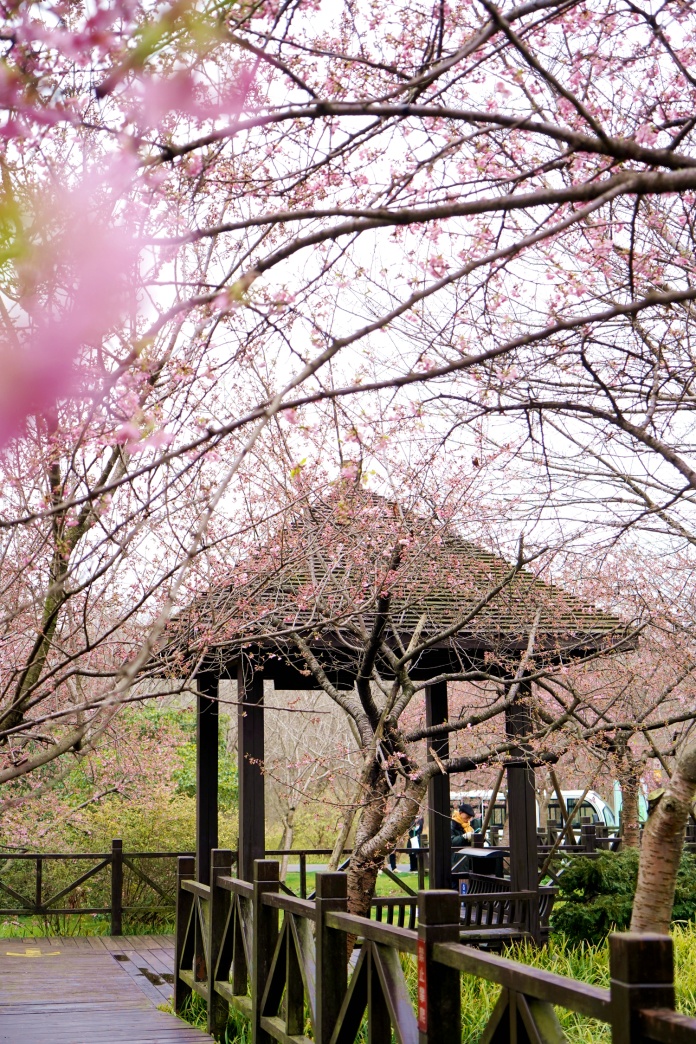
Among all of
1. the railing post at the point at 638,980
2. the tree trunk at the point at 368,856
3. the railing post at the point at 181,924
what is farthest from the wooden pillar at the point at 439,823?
the railing post at the point at 638,980

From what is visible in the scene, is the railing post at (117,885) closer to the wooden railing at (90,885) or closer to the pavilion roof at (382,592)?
the wooden railing at (90,885)

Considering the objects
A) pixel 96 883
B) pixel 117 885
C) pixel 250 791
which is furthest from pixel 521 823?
pixel 96 883

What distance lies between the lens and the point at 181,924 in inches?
326

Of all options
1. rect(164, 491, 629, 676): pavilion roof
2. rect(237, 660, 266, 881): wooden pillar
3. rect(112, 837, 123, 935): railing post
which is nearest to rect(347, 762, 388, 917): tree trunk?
rect(164, 491, 629, 676): pavilion roof

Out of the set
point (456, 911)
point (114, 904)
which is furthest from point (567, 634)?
point (114, 904)

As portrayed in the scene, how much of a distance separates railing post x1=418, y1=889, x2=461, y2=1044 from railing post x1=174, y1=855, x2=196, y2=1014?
4552 millimetres

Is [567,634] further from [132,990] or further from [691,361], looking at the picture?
[132,990]

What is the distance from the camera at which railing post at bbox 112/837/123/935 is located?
41.9 ft

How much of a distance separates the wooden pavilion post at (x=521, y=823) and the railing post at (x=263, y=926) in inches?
154

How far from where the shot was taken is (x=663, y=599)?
1007 centimetres

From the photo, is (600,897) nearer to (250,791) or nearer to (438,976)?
(250,791)

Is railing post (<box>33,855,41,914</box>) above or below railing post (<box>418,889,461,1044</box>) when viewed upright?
below

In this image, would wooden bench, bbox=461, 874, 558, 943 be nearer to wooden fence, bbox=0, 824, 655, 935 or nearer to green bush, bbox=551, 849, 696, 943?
green bush, bbox=551, 849, 696, 943

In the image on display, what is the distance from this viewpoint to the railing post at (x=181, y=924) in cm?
789
